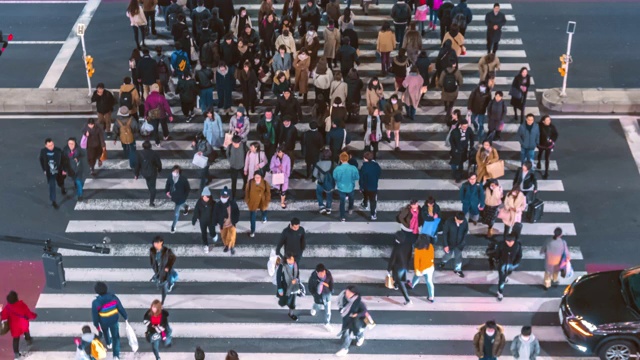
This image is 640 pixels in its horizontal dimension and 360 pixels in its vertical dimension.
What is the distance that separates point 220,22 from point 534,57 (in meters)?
9.34

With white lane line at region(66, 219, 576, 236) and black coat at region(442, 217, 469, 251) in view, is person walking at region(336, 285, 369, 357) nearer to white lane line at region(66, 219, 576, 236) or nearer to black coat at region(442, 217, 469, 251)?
black coat at region(442, 217, 469, 251)

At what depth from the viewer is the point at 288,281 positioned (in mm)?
21859

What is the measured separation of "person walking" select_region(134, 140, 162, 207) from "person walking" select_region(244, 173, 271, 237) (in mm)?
2414

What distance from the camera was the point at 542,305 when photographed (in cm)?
2280

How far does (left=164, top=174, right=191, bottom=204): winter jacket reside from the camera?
24.6 meters

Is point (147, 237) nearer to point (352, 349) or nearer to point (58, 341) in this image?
point (58, 341)

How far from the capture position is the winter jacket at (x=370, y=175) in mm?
24562

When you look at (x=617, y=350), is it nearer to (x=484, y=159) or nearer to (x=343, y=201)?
(x=484, y=159)

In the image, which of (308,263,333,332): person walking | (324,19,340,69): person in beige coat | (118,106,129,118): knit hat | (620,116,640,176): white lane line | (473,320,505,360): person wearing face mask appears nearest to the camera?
(473,320,505,360): person wearing face mask

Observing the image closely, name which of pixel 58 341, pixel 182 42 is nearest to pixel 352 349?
pixel 58 341

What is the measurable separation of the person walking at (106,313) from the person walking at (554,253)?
8658mm

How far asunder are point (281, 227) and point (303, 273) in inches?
73.2

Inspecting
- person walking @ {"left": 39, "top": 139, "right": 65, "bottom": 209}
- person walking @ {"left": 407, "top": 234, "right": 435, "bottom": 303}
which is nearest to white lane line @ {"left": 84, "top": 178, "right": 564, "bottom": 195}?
person walking @ {"left": 39, "top": 139, "right": 65, "bottom": 209}

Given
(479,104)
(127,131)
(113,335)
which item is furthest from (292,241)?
(479,104)
